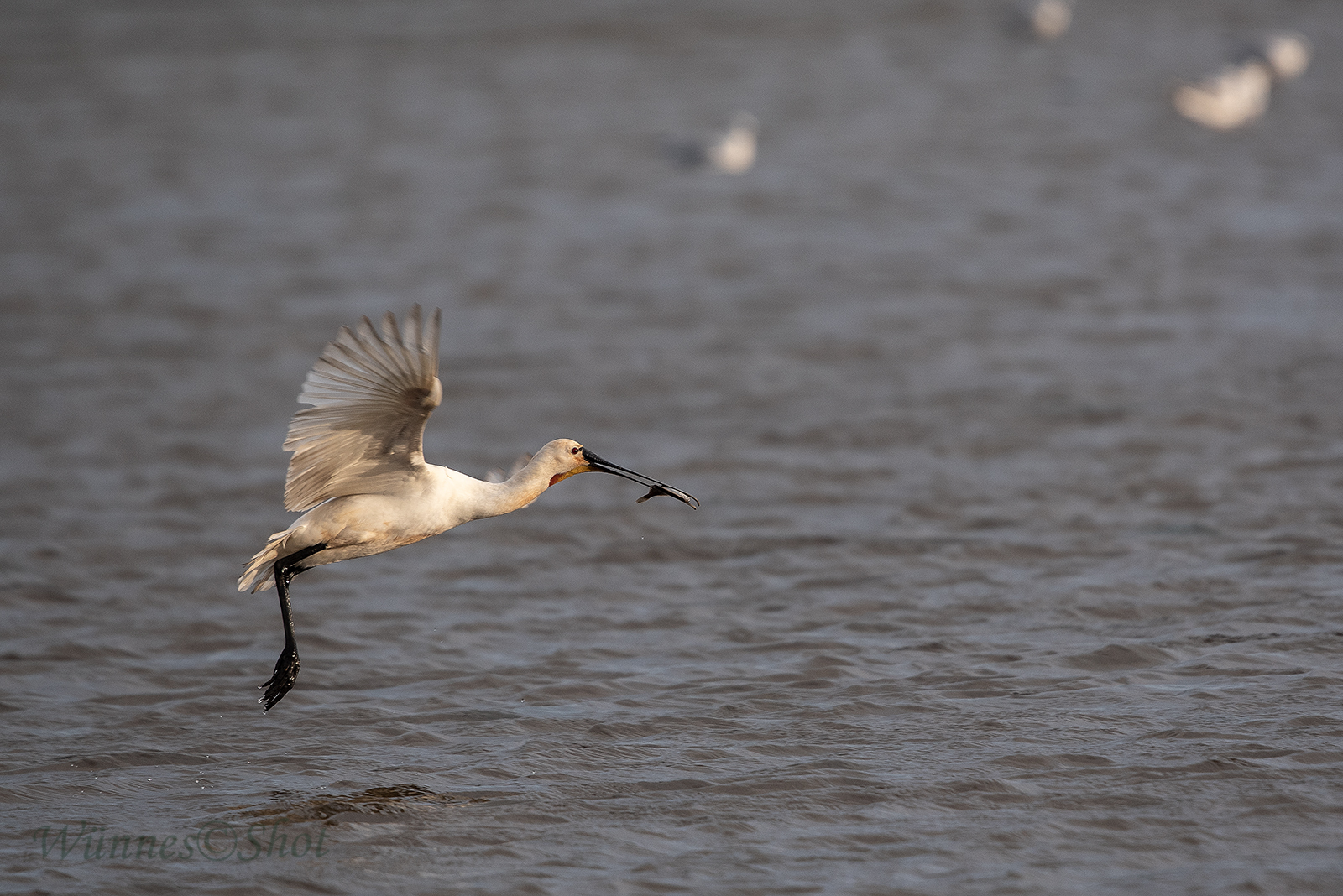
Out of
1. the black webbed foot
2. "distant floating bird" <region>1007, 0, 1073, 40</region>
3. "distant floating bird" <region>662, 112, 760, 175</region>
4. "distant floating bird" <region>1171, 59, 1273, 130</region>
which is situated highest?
"distant floating bird" <region>1007, 0, 1073, 40</region>

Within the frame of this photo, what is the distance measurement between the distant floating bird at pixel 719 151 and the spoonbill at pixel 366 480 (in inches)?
545

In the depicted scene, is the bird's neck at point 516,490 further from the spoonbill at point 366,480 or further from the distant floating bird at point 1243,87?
the distant floating bird at point 1243,87

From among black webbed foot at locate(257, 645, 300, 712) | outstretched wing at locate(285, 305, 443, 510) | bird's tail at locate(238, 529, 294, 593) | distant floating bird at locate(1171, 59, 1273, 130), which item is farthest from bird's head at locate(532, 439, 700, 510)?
distant floating bird at locate(1171, 59, 1273, 130)

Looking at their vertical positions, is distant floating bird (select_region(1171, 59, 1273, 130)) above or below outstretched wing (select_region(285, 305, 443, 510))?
above

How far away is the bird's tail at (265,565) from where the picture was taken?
7.52 m

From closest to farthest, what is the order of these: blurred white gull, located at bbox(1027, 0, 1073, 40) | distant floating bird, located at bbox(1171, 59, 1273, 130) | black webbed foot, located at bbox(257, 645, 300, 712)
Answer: black webbed foot, located at bbox(257, 645, 300, 712), distant floating bird, located at bbox(1171, 59, 1273, 130), blurred white gull, located at bbox(1027, 0, 1073, 40)

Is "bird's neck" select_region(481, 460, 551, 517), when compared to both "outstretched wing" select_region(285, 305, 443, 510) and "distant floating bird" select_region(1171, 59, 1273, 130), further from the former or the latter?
"distant floating bird" select_region(1171, 59, 1273, 130)

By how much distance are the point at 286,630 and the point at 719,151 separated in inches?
573

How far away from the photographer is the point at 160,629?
9.50 metres

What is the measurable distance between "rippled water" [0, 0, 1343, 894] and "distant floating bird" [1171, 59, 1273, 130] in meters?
0.36

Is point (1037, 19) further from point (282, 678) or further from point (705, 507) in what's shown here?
point (282, 678)

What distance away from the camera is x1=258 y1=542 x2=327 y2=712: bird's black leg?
24.7ft

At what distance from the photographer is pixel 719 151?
2131 cm

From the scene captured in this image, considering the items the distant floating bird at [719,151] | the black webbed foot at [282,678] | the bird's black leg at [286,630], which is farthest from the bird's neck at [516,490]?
the distant floating bird at [719,151]
